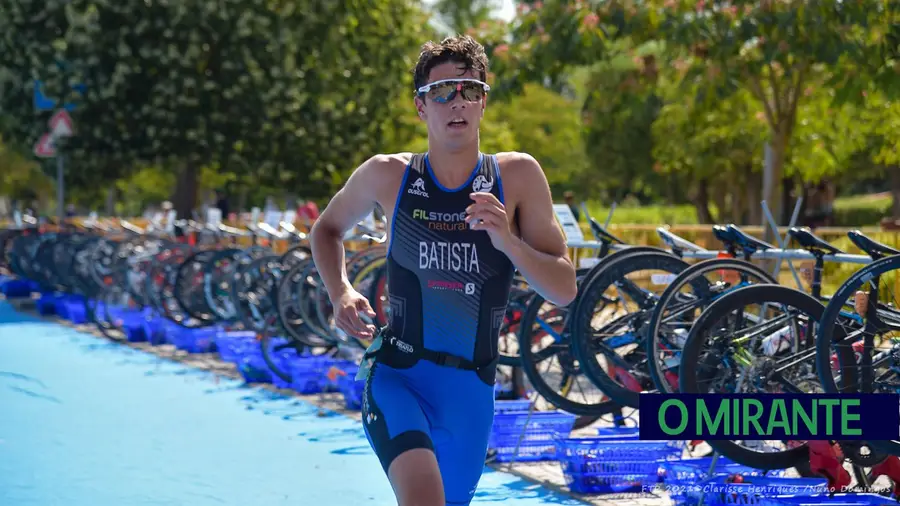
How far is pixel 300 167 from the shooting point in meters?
28.5

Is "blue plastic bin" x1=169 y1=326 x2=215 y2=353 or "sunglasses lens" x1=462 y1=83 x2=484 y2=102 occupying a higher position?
"sunglasses lens" x1=462 y1=83 x2=484 y2=102

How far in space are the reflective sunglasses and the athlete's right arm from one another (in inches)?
11.1

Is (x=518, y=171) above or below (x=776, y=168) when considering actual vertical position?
above

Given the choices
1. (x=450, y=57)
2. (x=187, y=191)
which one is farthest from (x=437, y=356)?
(x=187, y=191)

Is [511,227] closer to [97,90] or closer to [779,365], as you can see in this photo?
[779,365]

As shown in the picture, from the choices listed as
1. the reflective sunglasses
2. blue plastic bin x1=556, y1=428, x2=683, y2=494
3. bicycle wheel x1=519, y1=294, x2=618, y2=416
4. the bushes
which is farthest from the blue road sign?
the bushes

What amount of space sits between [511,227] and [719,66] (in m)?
11.1

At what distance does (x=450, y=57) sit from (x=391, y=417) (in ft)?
3.76

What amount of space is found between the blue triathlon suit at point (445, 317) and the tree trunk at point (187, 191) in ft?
77.7

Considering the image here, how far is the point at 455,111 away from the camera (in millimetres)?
4633

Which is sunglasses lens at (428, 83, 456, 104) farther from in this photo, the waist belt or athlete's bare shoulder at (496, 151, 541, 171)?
the waist belt

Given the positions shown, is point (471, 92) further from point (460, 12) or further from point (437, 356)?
point (460, 12)

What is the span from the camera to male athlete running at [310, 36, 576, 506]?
4.63 meters

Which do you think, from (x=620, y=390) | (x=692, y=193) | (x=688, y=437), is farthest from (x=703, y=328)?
(x=692, y=193)
